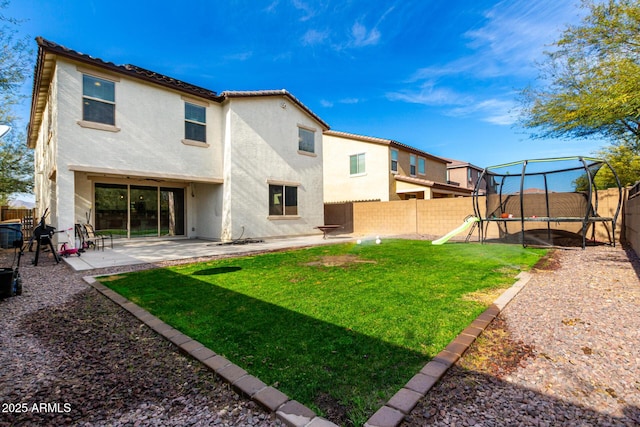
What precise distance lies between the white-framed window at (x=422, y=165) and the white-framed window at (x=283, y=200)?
481 inches

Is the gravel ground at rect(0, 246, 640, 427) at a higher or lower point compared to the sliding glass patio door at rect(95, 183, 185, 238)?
lower

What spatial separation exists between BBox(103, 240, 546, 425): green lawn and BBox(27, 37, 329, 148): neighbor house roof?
725 cm

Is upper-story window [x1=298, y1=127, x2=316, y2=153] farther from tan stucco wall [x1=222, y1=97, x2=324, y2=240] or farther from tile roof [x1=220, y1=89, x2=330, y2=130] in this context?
tile roof [x1=220, y1=89, x2=330, y2=130]

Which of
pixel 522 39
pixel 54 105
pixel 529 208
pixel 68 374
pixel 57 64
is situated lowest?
pixel 68 374

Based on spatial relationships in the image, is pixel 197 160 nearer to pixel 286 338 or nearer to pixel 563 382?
pixel 286 338

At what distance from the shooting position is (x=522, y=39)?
9.39 metres

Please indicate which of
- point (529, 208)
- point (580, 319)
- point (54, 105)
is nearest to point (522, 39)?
point (529, 208)

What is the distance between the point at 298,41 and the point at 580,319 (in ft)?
54.7

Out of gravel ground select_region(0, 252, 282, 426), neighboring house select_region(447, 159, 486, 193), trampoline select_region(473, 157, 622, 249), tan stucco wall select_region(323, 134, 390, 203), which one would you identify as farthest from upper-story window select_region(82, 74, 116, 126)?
neighboring house select_region(447, 159, 486, 193)

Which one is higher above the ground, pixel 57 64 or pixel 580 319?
pixel 57 64

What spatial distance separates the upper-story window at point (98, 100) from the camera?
356 inches

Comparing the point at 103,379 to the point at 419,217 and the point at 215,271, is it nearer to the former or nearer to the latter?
the point at 215,271

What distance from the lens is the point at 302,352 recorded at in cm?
260

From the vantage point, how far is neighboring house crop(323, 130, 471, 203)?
1875 cm
